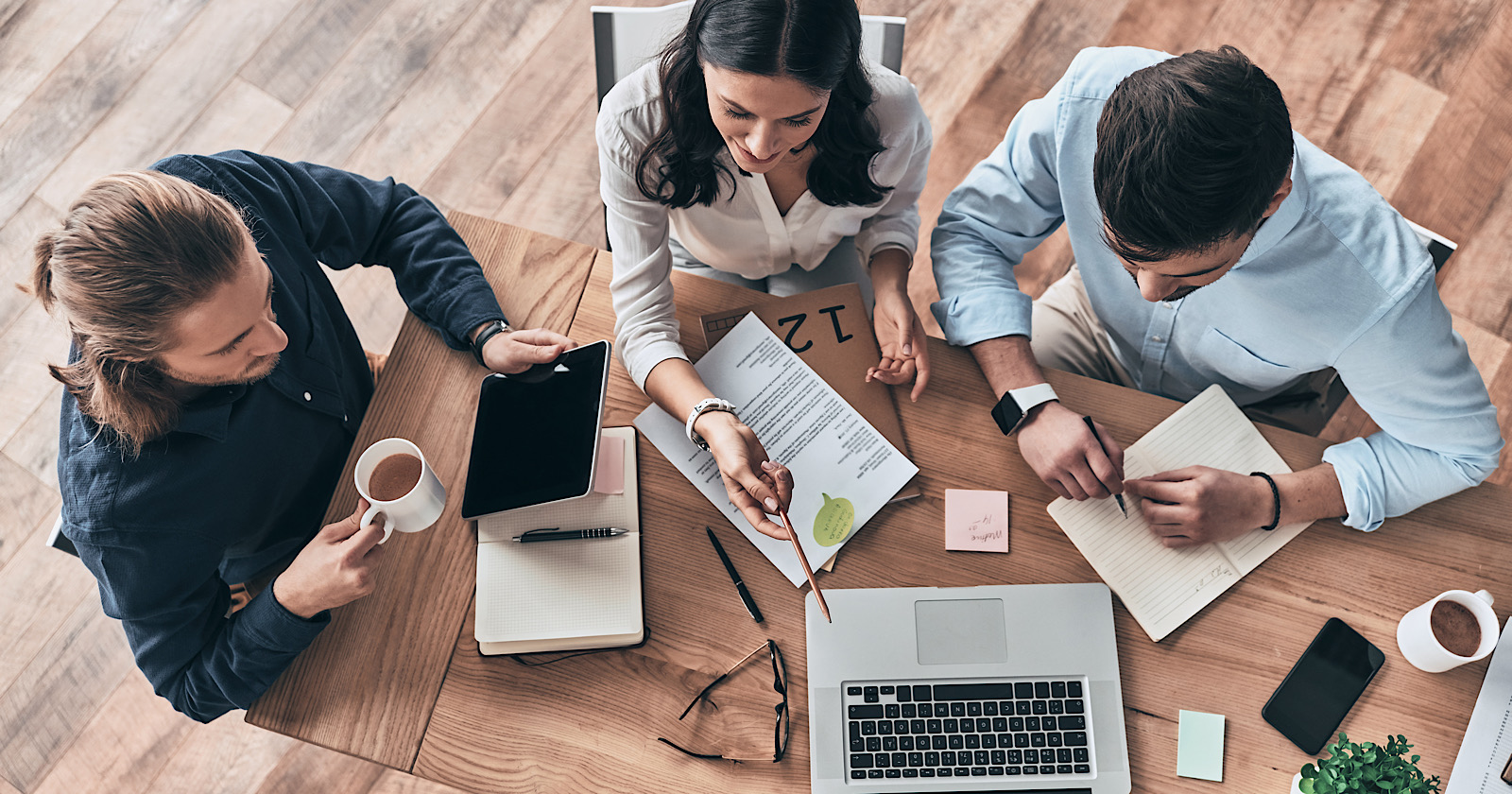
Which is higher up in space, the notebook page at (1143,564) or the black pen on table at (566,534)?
the notebook page at (1143,564)

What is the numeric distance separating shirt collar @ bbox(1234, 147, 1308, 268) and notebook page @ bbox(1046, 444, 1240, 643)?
38 centimetres

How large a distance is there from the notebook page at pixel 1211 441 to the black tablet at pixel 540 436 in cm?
76

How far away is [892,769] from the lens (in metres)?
1.06

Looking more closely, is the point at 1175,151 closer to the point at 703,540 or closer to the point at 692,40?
the point at 692,40

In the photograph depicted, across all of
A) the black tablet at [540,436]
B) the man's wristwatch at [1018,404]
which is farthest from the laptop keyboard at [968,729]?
the black tablet at [540,436]

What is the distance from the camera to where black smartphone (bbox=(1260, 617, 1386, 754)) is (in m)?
1.06

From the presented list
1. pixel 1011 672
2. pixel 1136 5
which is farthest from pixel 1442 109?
pixel 1011 672

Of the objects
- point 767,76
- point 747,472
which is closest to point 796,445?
point 747,472

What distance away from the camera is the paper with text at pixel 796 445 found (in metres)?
1.15

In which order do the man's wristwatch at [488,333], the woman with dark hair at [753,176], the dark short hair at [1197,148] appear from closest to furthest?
the dark short hair at [1197,148] → the woman with dark hair at [753,176] → the man's wristwatch at [488,333]

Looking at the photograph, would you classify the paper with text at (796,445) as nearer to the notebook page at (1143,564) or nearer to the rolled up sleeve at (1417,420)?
the notebook page at (1143,564)

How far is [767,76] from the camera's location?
3.22 feet

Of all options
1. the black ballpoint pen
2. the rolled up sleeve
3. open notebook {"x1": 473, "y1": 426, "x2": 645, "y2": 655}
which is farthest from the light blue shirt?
open notebook {"x1": 473, "y1": 426, "x2": 645, "y2": 655}

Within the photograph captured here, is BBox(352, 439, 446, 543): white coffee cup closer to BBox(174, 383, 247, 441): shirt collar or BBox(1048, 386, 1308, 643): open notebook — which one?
BBox(174, 383, 247, 441): shirt collar
